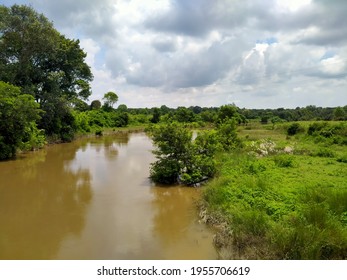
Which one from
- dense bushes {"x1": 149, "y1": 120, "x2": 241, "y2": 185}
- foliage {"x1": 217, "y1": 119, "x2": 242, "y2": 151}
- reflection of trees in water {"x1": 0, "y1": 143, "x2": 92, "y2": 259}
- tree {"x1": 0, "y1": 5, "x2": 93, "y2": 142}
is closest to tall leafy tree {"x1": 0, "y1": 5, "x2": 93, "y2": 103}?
tree {"x1": 0, "y1": 5, "x2": 93, "y2": 142}

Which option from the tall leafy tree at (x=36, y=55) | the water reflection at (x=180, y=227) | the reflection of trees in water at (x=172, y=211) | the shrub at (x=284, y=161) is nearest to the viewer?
the water reflection at (x=180, y=227)

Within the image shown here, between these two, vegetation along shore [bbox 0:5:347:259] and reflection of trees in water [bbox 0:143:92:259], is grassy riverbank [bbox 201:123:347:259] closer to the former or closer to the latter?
vegetation along shore [bbox 0:5:347:259]

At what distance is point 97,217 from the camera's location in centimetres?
919

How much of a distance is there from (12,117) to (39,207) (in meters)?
10.3

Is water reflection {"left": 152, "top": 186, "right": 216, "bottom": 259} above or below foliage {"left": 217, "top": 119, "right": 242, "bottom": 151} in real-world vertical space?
below

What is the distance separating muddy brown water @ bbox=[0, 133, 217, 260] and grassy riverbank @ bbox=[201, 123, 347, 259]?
0.63 meters

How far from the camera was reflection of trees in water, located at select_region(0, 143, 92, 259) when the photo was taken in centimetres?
729

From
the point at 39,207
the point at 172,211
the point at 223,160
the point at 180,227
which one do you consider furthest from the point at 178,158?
the point at 39,207

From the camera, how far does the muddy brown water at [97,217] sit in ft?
22.8

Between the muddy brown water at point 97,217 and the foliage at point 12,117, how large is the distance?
326 cm

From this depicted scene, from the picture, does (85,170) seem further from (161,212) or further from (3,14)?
(3,14)

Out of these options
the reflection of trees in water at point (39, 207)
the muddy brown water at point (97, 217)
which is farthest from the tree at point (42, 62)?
the muddy brown water at point (97, 217)

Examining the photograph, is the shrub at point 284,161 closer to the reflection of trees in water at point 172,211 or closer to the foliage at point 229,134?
the foliage at point 229,134
